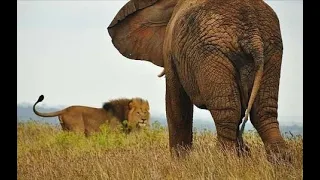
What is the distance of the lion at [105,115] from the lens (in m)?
A: 15.1

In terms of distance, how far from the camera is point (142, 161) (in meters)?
8.98

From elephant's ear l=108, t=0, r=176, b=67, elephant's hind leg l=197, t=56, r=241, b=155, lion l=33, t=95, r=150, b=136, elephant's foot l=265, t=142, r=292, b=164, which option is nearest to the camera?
elephant's hind leg l=197, t=56, r=241, b=155

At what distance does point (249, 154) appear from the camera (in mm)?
8422

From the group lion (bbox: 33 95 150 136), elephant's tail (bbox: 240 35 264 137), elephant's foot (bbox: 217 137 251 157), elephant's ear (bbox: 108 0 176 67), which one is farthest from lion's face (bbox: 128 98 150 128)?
elephant's tail (bbox: 240 35 264 137)

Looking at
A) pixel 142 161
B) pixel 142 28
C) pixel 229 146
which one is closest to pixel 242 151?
pixel 229 146

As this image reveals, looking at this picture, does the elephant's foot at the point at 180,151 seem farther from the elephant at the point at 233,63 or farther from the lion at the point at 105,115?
the lion at the point at 105,115

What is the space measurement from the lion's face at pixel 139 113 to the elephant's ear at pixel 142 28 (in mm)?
4949

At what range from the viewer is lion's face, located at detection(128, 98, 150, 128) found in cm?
1516

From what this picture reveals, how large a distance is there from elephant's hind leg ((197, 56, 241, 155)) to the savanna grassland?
313mm

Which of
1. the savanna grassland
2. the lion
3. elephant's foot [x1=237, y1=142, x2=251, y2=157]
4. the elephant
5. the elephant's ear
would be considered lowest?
the savanna grassland

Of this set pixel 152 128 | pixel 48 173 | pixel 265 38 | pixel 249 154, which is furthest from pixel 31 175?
A: pixel 152 128

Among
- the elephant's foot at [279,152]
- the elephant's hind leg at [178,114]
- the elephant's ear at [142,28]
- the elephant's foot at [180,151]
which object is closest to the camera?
the elephant's foot at [279,152]

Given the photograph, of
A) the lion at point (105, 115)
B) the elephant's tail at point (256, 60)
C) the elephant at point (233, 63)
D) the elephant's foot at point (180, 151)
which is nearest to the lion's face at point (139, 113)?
the lion at point (105, 115)

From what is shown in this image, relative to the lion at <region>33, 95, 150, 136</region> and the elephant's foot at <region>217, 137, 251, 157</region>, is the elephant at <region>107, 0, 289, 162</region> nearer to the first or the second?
the elephant's foot at <region>217, 137, 251, 157</region>
